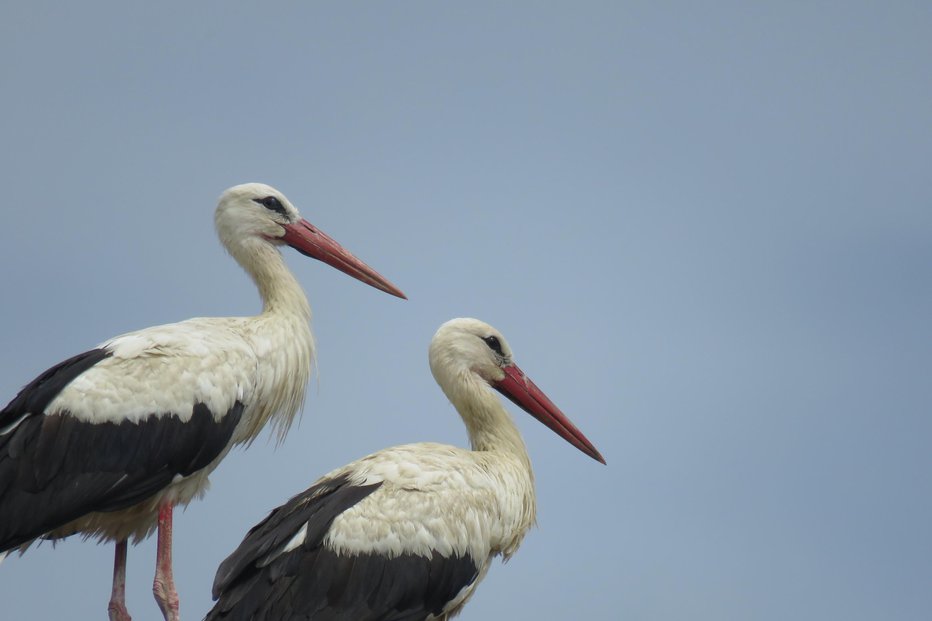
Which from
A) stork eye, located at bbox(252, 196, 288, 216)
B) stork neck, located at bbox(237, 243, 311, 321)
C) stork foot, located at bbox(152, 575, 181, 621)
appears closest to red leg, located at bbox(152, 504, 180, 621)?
stork foot, located at bbox(152, 575, 181, 621)

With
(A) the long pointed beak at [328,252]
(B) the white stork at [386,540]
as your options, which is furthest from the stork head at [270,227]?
(B) the white stork at [386,540]

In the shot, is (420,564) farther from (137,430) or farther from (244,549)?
(137,430)

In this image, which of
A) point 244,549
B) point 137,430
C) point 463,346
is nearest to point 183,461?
point 137,430

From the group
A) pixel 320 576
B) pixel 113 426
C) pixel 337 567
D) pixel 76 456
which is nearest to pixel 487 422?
pixel 337 567

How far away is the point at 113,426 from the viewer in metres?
11.5

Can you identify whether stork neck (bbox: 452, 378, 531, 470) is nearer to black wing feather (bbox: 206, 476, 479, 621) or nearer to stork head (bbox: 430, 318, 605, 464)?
stork head (bbox: 430, 318, 605, 464)

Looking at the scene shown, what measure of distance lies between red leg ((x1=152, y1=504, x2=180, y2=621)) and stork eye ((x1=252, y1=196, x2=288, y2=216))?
2349 millimetres

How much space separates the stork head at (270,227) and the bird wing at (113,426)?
52.4 inches

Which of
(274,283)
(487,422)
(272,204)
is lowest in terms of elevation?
(487,422)

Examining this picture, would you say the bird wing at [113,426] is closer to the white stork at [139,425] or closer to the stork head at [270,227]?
the white stork at [139,425]

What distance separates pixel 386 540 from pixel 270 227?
9.99ft

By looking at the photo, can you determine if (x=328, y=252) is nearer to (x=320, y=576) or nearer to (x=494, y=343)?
(x=494, y=343)

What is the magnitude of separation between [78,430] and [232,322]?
1.40 m

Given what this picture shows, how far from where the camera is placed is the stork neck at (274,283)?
41.9ft
